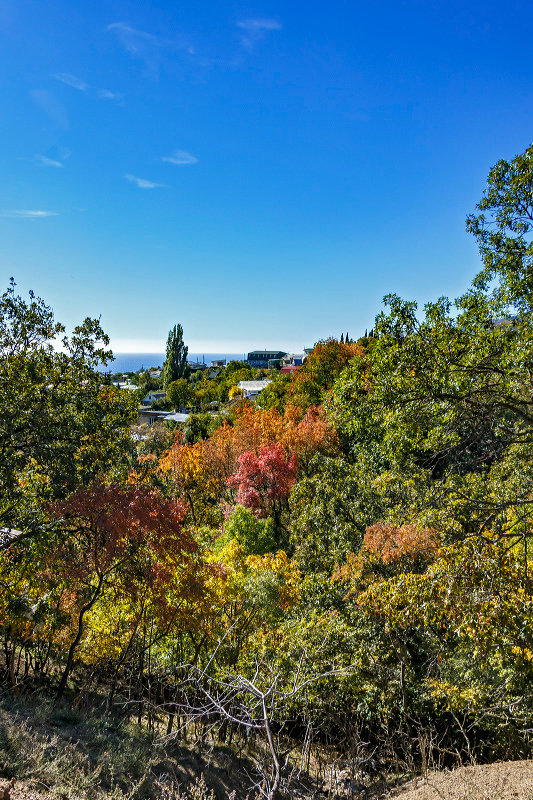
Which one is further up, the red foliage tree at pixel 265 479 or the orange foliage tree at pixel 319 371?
the orange foliage tree at pixel 319 371

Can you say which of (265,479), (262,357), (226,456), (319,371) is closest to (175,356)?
(319,371)

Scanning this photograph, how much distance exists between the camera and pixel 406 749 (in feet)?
32.8

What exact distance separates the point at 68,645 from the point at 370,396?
34.8 feet

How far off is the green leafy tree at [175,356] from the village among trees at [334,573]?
66.5 m

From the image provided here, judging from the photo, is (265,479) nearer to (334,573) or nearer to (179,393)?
(334,573)

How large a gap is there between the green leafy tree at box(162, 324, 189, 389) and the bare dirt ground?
73979mm

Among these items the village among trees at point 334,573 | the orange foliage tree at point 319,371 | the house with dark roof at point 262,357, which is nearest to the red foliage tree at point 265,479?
the village among trees at point 334,573

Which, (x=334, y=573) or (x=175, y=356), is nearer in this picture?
(x=334, y=573)

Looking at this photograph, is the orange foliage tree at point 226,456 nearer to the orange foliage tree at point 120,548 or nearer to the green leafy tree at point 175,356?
the orange foliage tree at point 120,548

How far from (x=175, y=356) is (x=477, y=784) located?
7708 centimetres

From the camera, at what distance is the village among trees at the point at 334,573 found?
286 inches

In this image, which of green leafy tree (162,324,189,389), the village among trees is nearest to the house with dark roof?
green leafy tree (162,324,189,389)

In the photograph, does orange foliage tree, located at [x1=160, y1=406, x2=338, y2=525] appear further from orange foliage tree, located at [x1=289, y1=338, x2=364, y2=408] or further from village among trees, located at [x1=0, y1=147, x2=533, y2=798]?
village among trees, located at [x1=0, y1=147, x2=533, y2=798]

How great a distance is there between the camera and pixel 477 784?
662 centimetres
